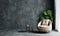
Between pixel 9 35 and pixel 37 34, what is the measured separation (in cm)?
99

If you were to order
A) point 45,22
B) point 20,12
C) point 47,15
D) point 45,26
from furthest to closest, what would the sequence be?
point 20,12 < point 47,15 < point 45,22 < point 45,26

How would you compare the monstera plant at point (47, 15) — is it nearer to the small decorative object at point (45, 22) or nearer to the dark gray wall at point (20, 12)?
the small decorative object at point (45, 22)

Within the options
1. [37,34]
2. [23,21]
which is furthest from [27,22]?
[37,34]

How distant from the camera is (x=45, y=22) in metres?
5.99

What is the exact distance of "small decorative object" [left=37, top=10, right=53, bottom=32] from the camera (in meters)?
5.63

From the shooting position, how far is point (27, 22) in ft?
21.1

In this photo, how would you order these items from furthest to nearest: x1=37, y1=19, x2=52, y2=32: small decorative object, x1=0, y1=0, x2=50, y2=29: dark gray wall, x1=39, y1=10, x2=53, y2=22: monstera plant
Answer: x1=0, y1=0, x2=50, y2=29: dark gray wall < x1=39, y1=10, x2=53, y2=22: monstera plant < x1=37, y1=19, x2=52, y2=32: small decorative object

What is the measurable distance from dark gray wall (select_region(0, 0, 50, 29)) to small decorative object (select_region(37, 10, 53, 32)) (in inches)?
9.1

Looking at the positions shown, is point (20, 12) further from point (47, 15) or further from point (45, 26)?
point (45, 26)

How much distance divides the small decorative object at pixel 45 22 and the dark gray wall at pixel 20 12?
231mm

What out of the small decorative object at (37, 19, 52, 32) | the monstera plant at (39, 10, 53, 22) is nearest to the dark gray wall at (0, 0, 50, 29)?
the monstera plant at (39, 10, 53, 22)

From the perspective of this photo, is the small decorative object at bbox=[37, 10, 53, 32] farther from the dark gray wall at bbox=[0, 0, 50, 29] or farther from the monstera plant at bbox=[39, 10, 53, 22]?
the dark gray wall at bbox=[0, 0, 50, 29]

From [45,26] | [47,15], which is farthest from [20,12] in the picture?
[45,26]

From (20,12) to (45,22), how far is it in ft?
3.75
